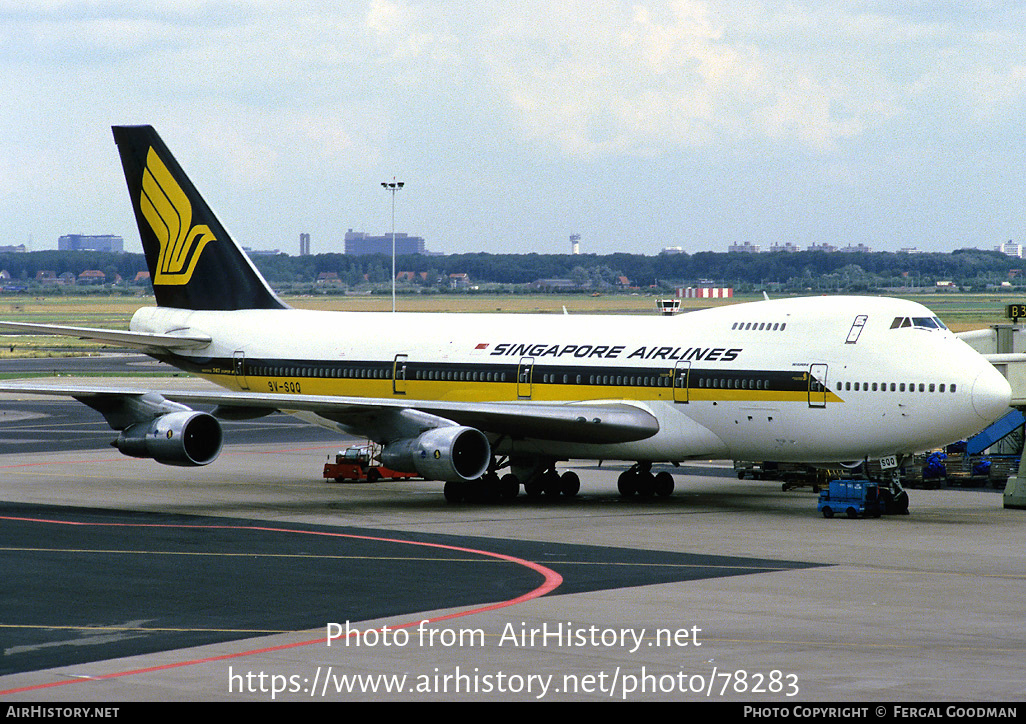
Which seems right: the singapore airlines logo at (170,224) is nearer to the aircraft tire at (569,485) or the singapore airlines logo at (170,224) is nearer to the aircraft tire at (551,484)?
the aircraft tire at (551,484)

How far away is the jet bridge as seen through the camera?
40.0 m

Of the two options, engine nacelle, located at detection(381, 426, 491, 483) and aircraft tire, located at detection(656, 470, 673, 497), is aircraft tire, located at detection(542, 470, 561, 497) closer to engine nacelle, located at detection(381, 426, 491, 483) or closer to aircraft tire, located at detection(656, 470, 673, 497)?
aircraft tire, located at detection(656, 470, 673, 497)

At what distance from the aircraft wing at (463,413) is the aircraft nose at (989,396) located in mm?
8302

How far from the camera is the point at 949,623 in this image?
2234 centimetres

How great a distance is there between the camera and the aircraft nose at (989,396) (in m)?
35.4

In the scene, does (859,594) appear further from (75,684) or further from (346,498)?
(346,498)

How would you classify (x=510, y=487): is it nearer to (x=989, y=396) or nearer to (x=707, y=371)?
(x=707, y=371)

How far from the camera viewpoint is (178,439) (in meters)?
38.8

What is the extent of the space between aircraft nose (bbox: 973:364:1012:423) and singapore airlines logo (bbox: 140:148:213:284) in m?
Result: 25.2

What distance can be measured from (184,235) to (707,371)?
63.1ft

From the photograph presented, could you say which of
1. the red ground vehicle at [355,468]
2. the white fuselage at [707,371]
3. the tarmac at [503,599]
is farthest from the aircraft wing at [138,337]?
the red ground vehicle at [355,468]

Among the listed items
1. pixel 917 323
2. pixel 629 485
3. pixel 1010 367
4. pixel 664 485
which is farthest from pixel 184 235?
pixel 1010 367

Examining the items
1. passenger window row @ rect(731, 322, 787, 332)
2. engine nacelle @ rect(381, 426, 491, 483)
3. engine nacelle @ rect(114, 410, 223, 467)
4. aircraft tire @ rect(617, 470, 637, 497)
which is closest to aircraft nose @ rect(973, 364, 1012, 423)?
passenger window row @ rect(731, 322, 787, 332)

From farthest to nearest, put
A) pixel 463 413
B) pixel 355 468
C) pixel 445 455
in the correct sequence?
pixel 355 468
pixel 463 413
pixel 445 455
